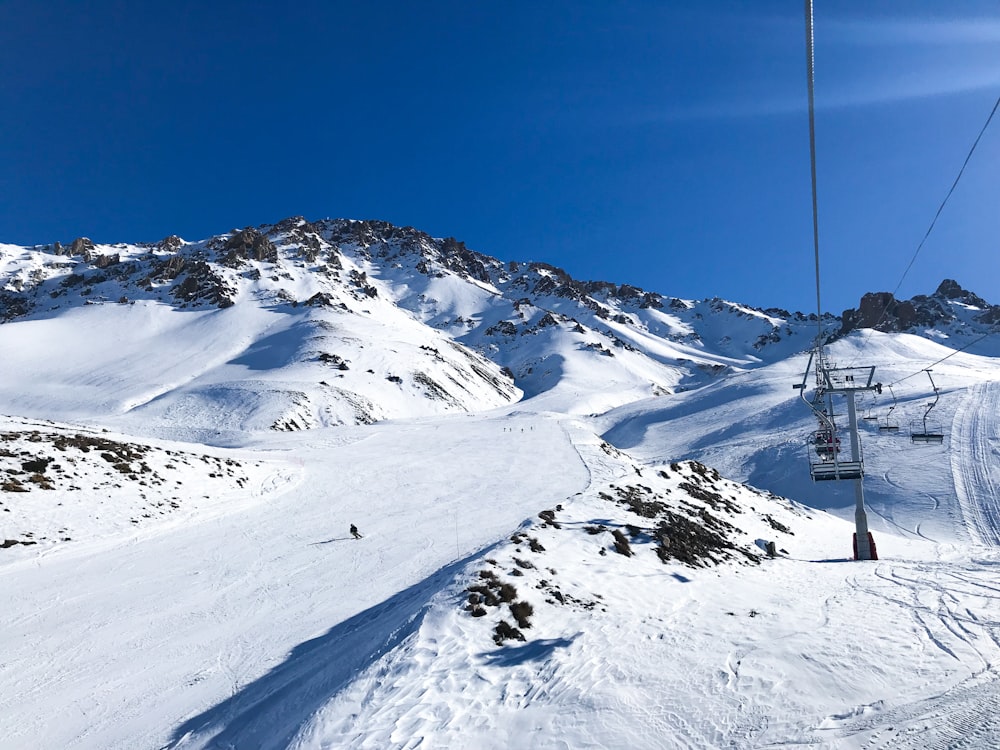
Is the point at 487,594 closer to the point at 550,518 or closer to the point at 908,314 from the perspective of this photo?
the point at 550,518

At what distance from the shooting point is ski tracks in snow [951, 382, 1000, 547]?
29.0m

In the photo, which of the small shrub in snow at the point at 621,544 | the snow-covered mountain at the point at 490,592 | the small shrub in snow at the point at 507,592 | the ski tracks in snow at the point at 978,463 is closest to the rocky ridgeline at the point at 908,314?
the ski tracks in snow at the point at 978,463

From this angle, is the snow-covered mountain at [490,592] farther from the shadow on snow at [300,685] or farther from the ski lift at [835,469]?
the ski lift at [835,469]

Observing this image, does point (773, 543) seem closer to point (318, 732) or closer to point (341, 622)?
point (341, 622)

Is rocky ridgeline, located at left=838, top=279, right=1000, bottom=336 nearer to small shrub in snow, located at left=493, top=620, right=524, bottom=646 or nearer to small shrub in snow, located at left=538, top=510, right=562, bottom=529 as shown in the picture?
small shrub in snow, located at left=538, top=510, right=562, bottom=529

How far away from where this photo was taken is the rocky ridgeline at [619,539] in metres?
10.6

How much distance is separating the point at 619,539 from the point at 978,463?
34451mm

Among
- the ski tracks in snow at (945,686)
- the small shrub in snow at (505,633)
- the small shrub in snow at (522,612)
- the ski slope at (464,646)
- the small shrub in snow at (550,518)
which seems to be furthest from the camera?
the small shrub in snow at (550,518)

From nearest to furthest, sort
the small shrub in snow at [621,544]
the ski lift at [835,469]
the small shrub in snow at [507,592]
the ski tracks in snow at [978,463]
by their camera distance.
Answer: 1. the small shrub in snow at [507,592]
2. the small shrub in snow at [621,544]
3. the ski lift at [835,469]
4. the ski tracks in snow at [978,463]

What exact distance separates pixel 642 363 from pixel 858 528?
145 meters

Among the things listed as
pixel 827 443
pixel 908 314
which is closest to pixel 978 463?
pixel 827 443

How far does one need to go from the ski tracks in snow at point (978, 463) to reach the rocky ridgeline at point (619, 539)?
9.61 meters

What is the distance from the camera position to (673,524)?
18.3 meters

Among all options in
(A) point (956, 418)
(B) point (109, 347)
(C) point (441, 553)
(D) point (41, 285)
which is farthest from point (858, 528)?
(D) point (41, 285)
